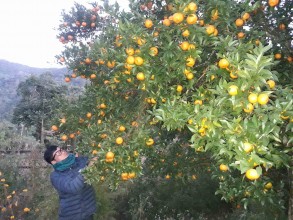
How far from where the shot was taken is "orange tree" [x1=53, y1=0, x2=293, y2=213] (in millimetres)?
1616

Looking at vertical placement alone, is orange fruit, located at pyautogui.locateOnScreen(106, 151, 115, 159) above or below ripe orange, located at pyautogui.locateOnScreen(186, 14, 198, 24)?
below

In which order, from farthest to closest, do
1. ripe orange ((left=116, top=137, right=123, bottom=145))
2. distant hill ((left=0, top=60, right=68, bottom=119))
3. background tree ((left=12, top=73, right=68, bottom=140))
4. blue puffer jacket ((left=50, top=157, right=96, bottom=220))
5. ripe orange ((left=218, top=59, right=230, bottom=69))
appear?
1. distant hill ((left=0, top=60, right=68, bottom=119))
2. background tree ((left=12, top=73, right=68, bottom=140))
3. blue puffer jacket ((left=50, top=157, right=96, bottom=220))
4. ripe orange ((left=116, top=137, right=123, bottom=145))
5. ripe orange ((left=218, top=59, right=230, bottom=69))

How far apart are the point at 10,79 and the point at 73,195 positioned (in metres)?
35.2

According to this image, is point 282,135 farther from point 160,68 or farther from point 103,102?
point 103,102

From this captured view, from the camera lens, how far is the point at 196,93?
2.42 m

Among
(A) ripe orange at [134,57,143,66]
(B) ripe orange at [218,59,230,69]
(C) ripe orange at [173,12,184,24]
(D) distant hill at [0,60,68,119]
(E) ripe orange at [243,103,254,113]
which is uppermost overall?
(C) ripe orange at [173,12,184,24]

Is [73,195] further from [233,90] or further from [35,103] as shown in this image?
[35,103]

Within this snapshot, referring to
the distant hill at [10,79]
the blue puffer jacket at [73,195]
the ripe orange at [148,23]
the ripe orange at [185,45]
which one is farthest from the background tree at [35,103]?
the ripe orange at [185,45]

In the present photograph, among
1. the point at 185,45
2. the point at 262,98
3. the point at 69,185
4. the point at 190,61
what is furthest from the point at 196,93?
the point at 69,185

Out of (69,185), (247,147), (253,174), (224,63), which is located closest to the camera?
(247,147)

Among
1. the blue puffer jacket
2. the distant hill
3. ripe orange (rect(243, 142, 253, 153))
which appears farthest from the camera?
the distant hill

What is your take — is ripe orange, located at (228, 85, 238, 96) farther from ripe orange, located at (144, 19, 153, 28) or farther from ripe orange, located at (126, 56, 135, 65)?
ripe orange, located at (144, 19, 153, 28)

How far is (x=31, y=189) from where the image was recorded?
22.0 ft

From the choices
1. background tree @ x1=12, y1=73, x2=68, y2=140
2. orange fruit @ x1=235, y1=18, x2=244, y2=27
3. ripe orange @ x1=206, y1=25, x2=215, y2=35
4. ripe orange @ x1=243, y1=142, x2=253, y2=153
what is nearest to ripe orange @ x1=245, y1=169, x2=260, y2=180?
ripe orange @ x1=243, y1=142, x2=253, y2=153
